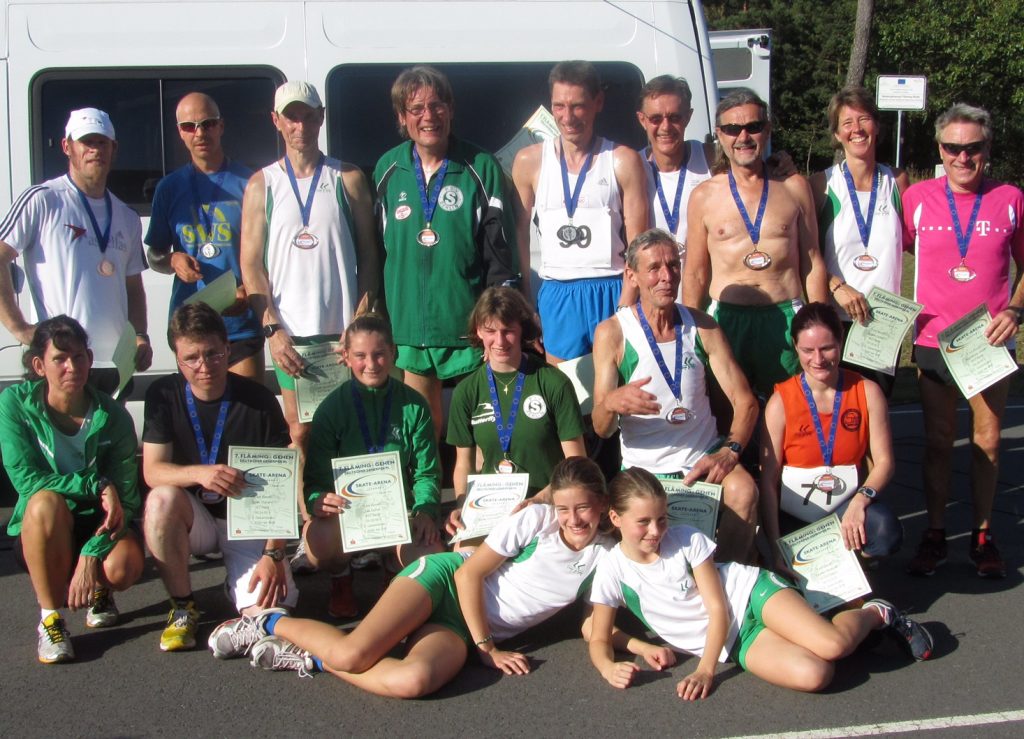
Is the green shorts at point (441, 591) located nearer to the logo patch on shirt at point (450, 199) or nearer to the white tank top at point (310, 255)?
the white tank top at point (310, 255)

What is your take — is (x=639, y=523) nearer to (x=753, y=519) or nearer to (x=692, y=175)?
(x=753, y=519)

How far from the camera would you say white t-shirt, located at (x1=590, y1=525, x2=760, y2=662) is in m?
3.85

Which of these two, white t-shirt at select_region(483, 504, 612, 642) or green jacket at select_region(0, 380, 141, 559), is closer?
white t-shirt at select_region(483, 504, 612, 642)

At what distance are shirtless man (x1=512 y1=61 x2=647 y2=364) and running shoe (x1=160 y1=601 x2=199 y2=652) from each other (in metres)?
1.96

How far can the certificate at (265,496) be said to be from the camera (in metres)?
4.11

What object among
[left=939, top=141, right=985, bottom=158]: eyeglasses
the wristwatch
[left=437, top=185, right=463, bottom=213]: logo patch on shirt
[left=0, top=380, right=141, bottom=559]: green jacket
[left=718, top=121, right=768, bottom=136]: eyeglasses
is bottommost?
the wristwatch

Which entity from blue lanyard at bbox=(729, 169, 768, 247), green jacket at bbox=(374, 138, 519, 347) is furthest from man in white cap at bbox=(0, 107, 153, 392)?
blue lanyard at bbox=(729, 169, 768, 247)

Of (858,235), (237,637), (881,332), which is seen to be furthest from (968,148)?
(237,637)

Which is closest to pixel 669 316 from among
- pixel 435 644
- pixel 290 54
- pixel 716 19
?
pixel 435 644

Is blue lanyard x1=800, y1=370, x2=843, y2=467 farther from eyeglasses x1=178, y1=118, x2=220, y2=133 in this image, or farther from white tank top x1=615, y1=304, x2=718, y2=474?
eyeglasses x1=178, y1=118, x2=220, y2=133

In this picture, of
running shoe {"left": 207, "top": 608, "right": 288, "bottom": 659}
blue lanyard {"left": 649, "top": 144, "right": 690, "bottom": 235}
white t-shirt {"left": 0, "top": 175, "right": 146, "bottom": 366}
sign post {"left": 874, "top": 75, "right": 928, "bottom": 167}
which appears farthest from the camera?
sign post {"left": 874, "top": 75, "right": 928, "bottom": 167}

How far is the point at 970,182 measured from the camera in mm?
4770

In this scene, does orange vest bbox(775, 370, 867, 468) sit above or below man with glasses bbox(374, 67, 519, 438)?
below

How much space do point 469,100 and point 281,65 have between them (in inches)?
38.5
